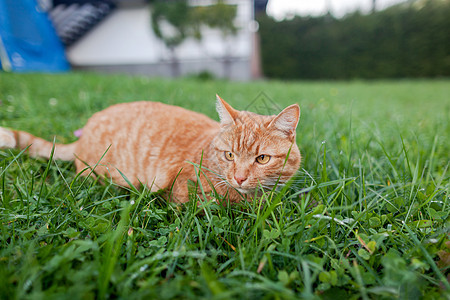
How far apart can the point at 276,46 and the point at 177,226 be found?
1616 centimetres

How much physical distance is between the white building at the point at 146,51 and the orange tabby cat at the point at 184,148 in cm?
1476

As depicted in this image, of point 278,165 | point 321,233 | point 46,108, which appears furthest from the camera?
point 46,108

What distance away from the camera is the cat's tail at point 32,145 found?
1756mm

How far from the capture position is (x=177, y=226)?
3.96ft

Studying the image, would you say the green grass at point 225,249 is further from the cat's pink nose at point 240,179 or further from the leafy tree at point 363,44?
the leafy tree at point 363,44

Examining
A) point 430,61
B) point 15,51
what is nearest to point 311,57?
point 430,61

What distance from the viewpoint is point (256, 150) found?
151 centimetres

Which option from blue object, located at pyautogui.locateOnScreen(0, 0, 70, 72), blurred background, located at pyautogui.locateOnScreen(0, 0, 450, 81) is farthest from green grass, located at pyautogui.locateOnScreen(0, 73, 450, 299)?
blurred background, located at pyautogui.locateOnScreen(0, 0, 450, 81)

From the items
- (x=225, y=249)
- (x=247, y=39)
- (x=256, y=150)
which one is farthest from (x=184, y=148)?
(x=247, y=39)

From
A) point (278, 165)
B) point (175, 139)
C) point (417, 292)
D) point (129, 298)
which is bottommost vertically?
point (417, 292)

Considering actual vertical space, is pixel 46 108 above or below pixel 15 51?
below

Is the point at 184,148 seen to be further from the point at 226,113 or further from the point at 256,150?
the point at 256,150

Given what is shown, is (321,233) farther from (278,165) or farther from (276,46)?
(276,46)

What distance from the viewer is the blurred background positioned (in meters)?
13.6
